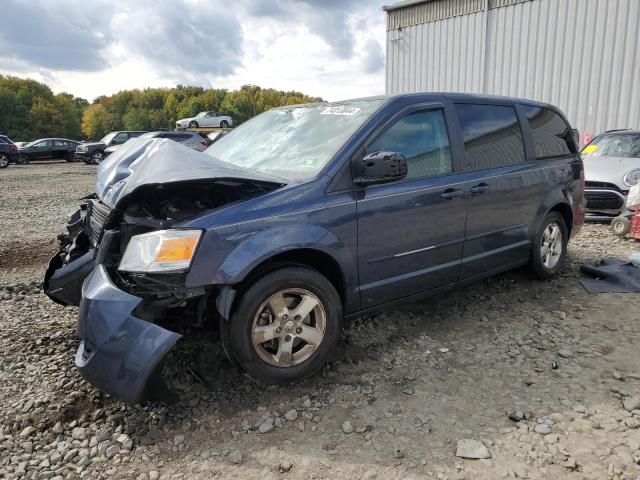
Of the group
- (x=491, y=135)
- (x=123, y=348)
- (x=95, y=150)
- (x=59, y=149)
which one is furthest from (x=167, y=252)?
(x=59, y=149)

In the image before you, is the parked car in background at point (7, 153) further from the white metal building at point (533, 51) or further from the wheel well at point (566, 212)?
the wheel well at point (566, 212)

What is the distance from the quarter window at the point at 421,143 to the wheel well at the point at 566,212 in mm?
1633

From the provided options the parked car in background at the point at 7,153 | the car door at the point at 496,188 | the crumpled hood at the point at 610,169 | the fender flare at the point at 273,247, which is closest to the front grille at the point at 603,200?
the crumpled hood at the point at 610,169

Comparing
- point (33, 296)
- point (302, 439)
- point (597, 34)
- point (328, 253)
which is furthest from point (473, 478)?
point (597, 34)

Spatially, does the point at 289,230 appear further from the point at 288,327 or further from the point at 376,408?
the point at 376,408

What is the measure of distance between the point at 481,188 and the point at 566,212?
1530mm

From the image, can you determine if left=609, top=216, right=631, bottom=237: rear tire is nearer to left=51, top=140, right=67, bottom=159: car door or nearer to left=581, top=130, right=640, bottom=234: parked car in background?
left=581, top=130, right=640, bottom=234: parked car in background

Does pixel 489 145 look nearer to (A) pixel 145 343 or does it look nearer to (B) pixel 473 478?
(B) pixel 473 478

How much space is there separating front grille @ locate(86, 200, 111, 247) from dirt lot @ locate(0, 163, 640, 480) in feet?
2.67

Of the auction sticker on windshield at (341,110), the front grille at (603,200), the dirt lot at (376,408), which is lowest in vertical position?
the dirt lot at (376,408)

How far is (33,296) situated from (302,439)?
125 inches

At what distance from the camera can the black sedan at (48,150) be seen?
2600cm

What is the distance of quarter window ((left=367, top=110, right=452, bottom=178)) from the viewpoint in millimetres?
3234

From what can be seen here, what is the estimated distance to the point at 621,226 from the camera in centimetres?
643
